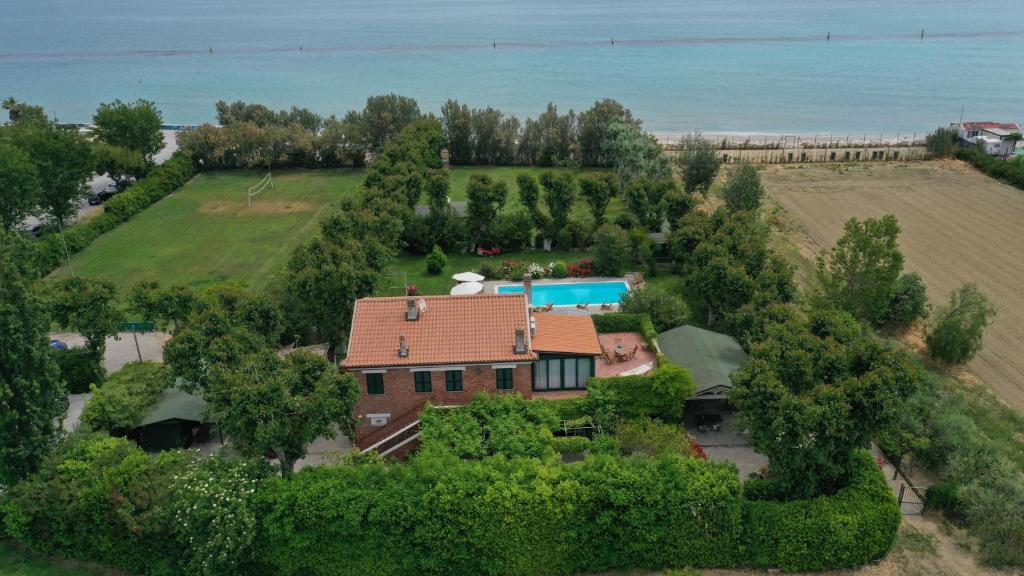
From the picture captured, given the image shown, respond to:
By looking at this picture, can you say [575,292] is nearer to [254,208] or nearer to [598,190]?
[598,190]

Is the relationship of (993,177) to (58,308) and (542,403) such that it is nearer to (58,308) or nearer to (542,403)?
(542,403)

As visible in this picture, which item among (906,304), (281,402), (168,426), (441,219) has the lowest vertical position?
(168,426)

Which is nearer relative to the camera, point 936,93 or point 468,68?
point 936,93

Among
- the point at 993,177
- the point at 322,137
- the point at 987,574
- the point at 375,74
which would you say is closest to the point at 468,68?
the point at 375,74

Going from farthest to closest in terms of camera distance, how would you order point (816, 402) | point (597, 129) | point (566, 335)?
point (597, 129), point (566, 335), point (816, 402)

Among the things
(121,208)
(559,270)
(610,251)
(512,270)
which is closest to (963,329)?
(610,251)

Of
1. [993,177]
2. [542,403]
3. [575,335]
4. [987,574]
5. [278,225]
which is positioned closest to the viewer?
[987,574]
